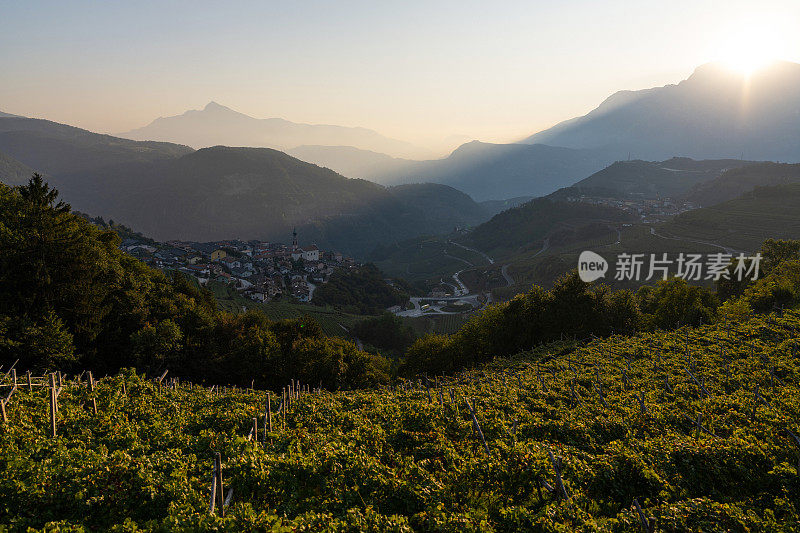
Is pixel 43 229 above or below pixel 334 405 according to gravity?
above

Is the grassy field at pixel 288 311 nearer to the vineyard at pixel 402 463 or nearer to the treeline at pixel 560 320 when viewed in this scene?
the treeline at pixel 560 320

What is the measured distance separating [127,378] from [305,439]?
12.2 m

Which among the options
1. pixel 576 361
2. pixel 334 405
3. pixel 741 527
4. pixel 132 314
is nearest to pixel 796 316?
pixel 576 361

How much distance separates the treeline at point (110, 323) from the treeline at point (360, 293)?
247 feet

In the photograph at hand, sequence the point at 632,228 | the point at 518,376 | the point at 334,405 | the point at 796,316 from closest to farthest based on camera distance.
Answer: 1. the point at 334,405
2. the point at 518,376
3. the point at 796,316
4. the point at 632,228

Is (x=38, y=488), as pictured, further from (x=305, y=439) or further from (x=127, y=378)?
(x=127, y=378)

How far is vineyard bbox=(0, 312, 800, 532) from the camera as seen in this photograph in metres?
7.54

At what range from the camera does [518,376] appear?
2492 centimetres

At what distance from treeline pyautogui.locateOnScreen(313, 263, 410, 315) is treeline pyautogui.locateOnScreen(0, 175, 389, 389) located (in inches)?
2962

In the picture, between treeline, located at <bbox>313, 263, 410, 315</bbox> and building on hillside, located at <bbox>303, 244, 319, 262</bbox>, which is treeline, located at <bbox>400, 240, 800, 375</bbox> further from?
building on hillside, located at <bbox>303, 244, 319, 262</bbox>

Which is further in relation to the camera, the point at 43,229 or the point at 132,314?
the point at 132,314

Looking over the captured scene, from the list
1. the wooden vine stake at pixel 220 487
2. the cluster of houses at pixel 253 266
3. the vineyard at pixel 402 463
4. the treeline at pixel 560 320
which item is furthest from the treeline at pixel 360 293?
the wooden vine stake at pixel 220 487

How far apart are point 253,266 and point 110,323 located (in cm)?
12724

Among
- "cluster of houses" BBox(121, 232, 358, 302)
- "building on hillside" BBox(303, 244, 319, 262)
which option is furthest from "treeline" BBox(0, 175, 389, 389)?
"building on hillside" BBox(303, 244, 319, 262)
